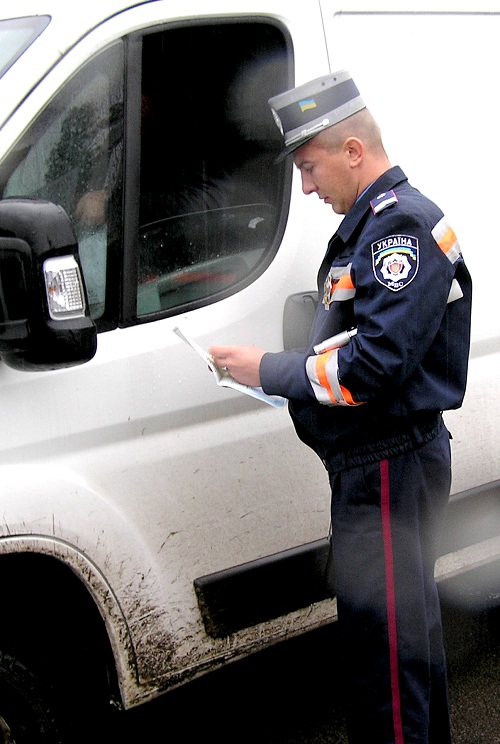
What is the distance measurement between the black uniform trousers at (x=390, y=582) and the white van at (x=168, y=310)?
0.97 feet

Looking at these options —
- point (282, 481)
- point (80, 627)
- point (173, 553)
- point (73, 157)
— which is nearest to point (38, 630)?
point (80, 627)

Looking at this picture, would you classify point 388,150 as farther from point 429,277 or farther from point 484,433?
point 484,433

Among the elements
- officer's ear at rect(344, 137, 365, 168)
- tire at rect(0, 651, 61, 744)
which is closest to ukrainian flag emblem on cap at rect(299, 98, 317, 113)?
officer's ear at rect(344, 137, 365, 168)

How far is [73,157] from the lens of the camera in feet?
6.96

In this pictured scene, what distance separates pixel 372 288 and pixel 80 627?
105cm

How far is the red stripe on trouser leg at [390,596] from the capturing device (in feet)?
7.05

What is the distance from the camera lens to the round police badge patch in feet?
6.38

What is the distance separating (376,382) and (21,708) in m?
1.09

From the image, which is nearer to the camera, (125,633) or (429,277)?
(429,277)

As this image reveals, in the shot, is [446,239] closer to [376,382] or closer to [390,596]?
[376,382]

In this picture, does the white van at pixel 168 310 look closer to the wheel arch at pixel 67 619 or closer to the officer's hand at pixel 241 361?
the wheel arch at pixel 67 619

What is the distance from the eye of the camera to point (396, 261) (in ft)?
6.40

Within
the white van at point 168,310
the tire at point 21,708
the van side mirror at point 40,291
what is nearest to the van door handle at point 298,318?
the white van at point 168,310

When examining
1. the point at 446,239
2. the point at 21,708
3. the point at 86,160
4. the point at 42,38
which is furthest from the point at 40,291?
the point at 21,708
